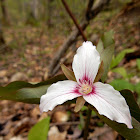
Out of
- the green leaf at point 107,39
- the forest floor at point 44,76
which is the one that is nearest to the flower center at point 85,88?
the green leaf at point 107,39

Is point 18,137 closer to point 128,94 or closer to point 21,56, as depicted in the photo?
point 128,94

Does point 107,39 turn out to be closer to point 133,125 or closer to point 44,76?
point 133,125

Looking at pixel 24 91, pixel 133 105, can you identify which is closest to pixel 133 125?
pixel 133 105

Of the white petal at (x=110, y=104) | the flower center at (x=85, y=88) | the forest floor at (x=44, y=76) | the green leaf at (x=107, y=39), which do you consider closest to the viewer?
the white petal at (x=110, y=104)

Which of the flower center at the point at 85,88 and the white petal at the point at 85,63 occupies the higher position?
the white petal at the point at 85,63

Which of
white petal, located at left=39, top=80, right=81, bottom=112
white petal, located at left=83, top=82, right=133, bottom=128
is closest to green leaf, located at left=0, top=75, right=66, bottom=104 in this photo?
white petal, located at left=39, top=80, right=81, bottom=112

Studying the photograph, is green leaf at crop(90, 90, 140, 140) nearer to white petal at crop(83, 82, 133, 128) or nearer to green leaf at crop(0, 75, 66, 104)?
white petal at crop(83, 82, 133, 128)

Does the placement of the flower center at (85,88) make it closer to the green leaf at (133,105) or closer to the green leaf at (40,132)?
the green leaf at (133,105)
